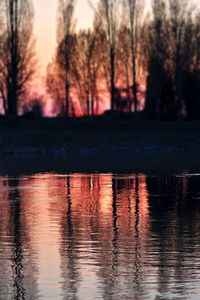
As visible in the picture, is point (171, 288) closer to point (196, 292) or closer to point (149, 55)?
point (196, 292)

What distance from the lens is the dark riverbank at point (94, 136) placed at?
58438 millimetres

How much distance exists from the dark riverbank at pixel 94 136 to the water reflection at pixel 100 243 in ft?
115

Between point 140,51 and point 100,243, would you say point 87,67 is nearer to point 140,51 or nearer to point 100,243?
point 140,51

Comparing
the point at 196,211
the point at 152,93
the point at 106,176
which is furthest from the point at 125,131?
the point at 196,211

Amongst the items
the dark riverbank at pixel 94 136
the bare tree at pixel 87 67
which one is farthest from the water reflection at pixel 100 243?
the bare tree at pixel 87 67

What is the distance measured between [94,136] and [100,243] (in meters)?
49.1

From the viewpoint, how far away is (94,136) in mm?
61500

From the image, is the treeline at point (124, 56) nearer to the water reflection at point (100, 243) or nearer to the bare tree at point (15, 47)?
the bare tree at point (15, 47)

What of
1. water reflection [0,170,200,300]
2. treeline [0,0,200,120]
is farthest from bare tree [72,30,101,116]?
water reflection [0,170,200,300]

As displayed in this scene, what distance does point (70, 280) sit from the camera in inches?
377

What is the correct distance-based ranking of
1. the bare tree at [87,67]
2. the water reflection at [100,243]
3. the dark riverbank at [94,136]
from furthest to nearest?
the bare tree at [87,67] < the dark riverbank at [94,136] < the water reflection at [100,243]

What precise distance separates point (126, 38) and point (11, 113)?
46.0ft

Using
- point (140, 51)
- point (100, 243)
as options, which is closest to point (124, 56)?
point (140, 51)

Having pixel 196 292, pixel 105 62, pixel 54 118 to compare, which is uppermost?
pixel 105 62
